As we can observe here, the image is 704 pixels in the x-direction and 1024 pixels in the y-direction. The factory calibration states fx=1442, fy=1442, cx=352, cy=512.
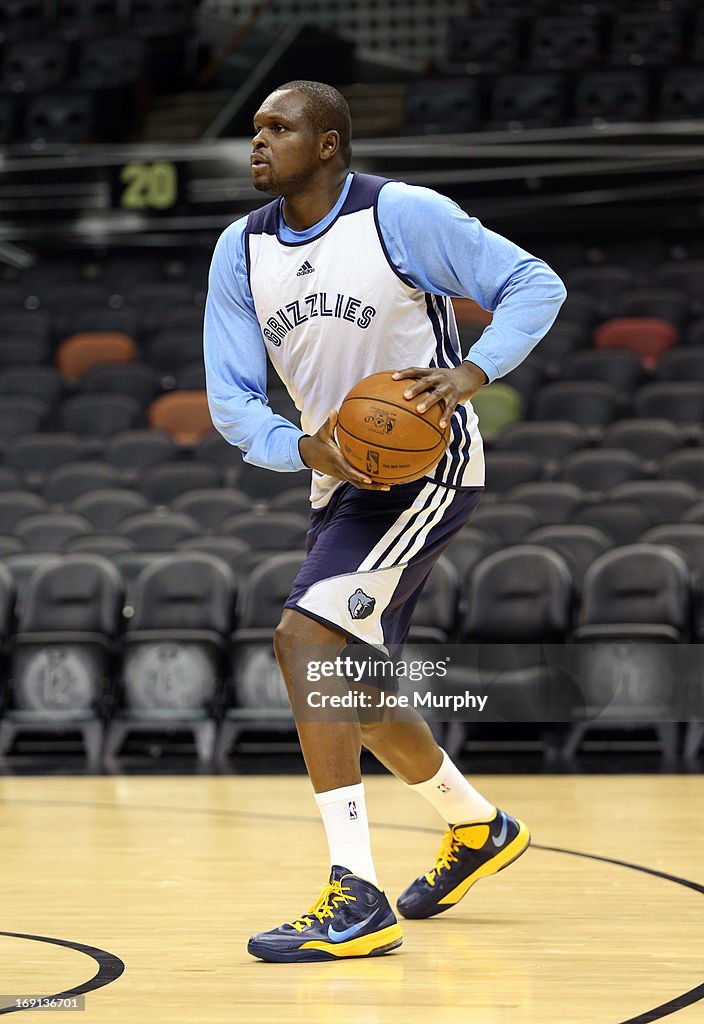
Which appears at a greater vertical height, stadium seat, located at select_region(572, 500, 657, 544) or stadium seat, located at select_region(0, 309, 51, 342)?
stadium seat, located at select_region(572, 500, 657, 544)

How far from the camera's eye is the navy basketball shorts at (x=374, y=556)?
288 centimetres

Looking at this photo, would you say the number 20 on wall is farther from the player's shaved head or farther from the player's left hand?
the player's left hand

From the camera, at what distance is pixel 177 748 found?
Answer: 699 cm

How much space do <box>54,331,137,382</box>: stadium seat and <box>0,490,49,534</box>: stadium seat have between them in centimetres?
257

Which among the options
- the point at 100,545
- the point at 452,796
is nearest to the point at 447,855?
the point at 452,796

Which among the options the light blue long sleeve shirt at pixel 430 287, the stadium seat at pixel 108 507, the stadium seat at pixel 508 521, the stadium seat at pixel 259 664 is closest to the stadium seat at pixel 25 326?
the stadium seat at pixel 108 507

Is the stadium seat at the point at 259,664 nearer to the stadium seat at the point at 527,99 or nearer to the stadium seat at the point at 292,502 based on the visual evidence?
the stadium seat at the point at 292,502

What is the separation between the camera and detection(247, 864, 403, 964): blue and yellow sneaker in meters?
2.76

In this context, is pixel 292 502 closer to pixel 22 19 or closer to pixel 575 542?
pixel 575 542

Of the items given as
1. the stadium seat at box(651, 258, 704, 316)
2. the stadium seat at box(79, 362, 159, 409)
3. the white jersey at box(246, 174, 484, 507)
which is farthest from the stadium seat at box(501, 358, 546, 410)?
the white jersey at box(246, 174, 484, 507)

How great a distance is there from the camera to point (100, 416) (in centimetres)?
1041

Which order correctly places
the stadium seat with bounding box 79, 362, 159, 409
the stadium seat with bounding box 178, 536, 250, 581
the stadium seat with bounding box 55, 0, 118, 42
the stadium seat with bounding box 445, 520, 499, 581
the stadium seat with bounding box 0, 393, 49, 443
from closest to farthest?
the stadium seat with bounding box 445, 520, 499, 581, the stadium seat with bounding box 178, 536, 250, 581, the stadium seat with bounding box 0, 393, 49, 443, the stadium seat with bounding box 79, 362, 159, 409, the stadium seat with bounding box 55, 0, 118, 42

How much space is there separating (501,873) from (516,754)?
9.46ft

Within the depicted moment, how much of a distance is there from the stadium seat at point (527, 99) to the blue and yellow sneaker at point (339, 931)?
10404 mm
